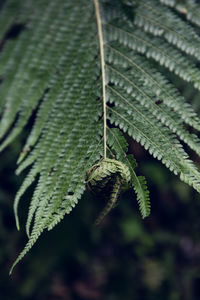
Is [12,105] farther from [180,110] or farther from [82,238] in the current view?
[82,238]

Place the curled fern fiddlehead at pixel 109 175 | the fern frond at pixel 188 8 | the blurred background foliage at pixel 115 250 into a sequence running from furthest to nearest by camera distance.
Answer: the blurred background foliage at pixel 115 250 → the fern frond at pixel 188 8 → the curled fern fiddlehead at pixel 109 175

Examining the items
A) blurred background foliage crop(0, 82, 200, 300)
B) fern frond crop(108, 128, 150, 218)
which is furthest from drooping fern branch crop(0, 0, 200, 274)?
blurred background foliage crop(0, 82, 200, 300)

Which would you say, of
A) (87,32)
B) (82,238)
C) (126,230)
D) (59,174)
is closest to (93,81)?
(87,32)

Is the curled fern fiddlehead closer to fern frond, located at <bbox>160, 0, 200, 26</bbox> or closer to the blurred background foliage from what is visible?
fern frond, located at <bbox>160, 0, 200, 26</bbox>

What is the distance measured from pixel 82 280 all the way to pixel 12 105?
2.73 metres

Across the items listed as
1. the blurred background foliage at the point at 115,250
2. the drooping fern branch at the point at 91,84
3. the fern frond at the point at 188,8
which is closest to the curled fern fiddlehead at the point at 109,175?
the drooping fern branch at the point at 91,84

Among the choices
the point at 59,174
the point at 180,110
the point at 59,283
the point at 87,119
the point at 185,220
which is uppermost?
the point at 180,110

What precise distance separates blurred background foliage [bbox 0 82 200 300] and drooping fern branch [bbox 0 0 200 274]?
1466 mm

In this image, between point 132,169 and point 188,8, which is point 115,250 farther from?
point 188,8

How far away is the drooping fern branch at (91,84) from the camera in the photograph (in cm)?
96

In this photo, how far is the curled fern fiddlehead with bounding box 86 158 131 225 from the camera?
2.90ft

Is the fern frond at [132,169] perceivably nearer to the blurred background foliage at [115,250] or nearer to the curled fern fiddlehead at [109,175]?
the curled fern fiddlehead at [109,175]

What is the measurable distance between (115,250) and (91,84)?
2699 millimetres

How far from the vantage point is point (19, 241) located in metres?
2.86
